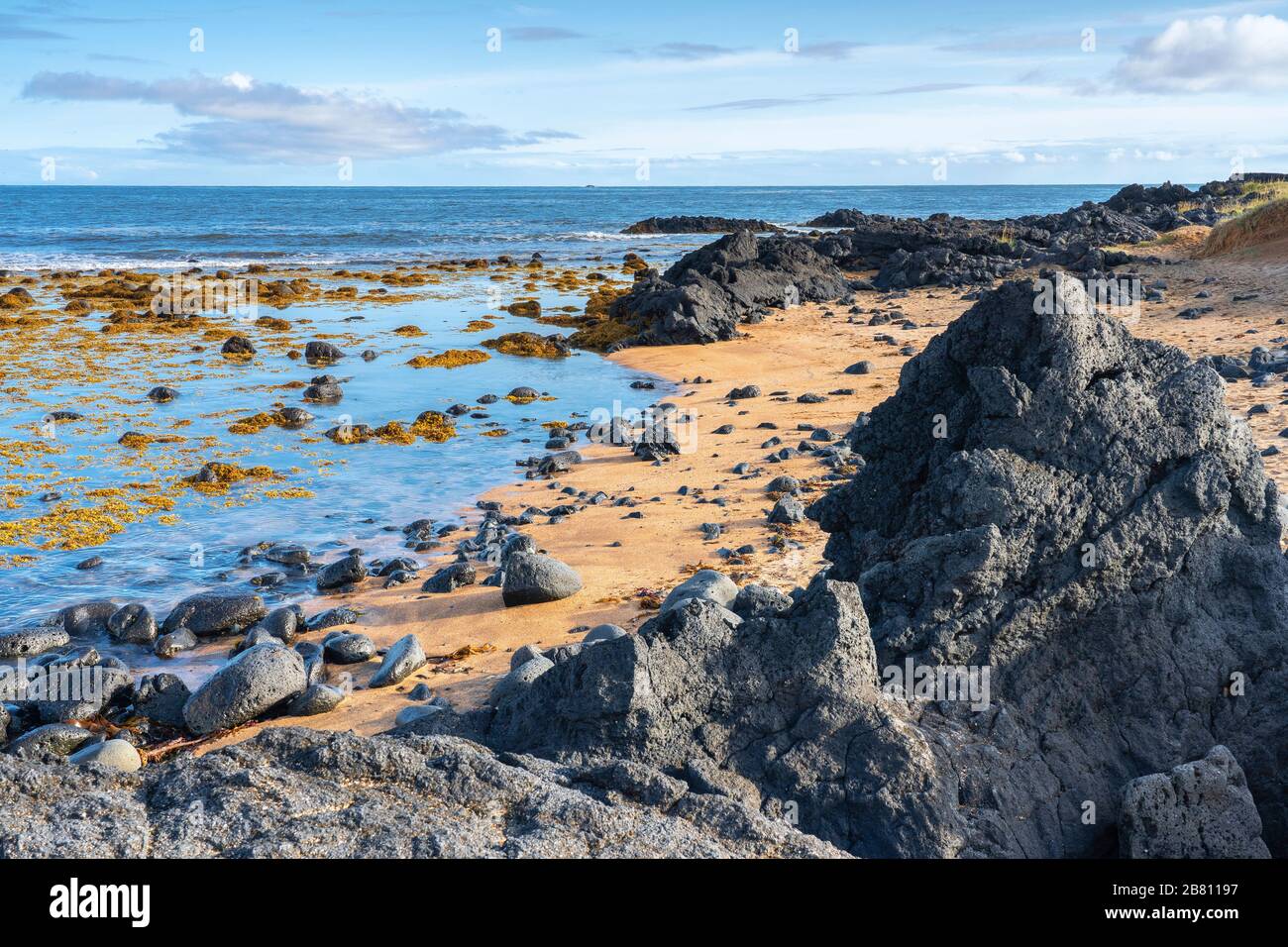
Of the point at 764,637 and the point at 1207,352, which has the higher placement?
the point at 1207,352

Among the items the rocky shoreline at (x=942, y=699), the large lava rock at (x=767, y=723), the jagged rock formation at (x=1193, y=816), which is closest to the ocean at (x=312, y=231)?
the rocky shoreline at (x=942, y=699)

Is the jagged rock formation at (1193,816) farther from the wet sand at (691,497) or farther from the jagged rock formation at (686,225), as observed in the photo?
the jagged rock formation at (686,225)

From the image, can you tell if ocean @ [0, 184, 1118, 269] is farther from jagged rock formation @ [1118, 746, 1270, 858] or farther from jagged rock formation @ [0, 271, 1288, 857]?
jagged rock formation @ [1118, 746, 1270, 858]

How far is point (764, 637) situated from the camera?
201 inches

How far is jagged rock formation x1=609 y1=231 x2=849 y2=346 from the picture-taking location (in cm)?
2586

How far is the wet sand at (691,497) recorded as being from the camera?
8.98m

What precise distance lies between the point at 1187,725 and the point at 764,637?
223 cm

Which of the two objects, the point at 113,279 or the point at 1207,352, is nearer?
the point at 1207,352

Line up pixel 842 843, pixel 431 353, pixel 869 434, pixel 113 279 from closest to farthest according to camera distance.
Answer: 1. pixel 842 843
2. pixel 869 434
3. pixel 431 353
4. pixel 113 279

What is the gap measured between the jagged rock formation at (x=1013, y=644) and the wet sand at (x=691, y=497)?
3138 mm

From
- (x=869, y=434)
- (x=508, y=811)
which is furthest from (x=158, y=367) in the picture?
(x=508, y=811)

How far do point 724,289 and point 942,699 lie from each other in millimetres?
23835
